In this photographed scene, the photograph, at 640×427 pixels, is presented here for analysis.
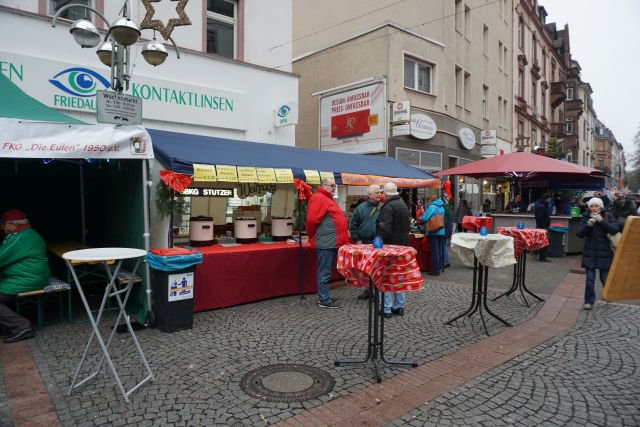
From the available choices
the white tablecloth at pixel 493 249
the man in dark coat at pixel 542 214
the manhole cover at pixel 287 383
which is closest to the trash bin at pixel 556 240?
the man in dark coat at pixel 542 214

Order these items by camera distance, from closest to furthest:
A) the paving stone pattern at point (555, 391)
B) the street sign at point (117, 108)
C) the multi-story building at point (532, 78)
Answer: the paving stone pattern at point (555, 391) → the street sign at point (117, 108) → the multi-story building at point (532, 78)

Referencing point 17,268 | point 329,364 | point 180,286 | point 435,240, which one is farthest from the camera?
point 435,240

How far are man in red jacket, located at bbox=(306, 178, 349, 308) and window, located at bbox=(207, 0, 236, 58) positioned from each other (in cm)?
620

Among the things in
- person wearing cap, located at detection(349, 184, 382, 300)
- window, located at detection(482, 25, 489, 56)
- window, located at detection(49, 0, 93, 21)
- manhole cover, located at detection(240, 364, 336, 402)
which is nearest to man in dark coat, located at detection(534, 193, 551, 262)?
person wearing cap, located at detection(349, 184, 382, 300)

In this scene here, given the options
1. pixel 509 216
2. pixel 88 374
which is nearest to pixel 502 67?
pixel 509 216

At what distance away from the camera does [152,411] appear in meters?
3.35

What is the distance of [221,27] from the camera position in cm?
1082

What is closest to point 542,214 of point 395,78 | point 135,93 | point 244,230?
point 395,78

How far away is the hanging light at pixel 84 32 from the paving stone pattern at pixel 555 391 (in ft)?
19.1

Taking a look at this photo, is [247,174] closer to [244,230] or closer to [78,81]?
[244,230]

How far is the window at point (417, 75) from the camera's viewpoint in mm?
16906

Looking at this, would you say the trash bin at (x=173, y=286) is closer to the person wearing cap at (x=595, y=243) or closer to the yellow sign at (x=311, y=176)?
the yellow sign at (x=311, y=176)

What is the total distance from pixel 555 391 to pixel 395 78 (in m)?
13.8

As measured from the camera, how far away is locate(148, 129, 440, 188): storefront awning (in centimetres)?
610
